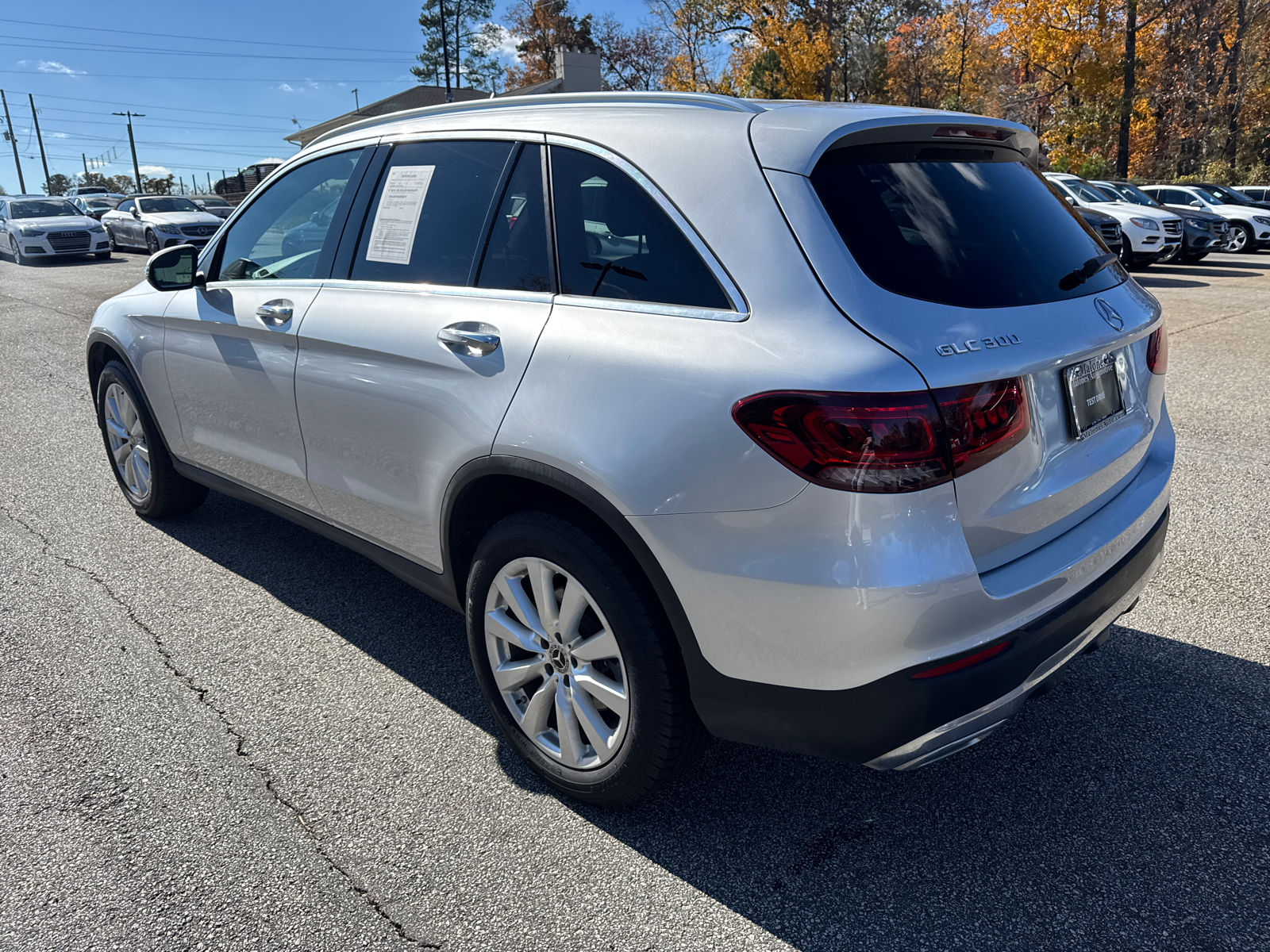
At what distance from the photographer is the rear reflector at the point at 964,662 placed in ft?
6.21

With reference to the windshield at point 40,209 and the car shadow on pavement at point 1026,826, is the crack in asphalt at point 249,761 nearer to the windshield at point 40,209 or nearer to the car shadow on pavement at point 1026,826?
the car shadow on pavement at point 1026,826

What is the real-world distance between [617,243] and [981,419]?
101cm

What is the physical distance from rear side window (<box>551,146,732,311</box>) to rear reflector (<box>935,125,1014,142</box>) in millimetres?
742

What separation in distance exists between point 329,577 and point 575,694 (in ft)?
6.72

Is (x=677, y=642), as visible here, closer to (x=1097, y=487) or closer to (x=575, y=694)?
(x=575, y=694)

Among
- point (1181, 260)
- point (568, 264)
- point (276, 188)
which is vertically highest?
point (276, 188)

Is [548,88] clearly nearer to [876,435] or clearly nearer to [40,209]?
[40,209]

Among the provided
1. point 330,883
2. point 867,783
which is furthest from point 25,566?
point 867,783

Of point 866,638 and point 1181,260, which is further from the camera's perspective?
point 1181,260

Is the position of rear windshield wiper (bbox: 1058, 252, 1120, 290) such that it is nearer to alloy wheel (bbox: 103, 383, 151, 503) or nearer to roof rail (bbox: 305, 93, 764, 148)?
roof rail (bbox: 305, 93, 764, 148)

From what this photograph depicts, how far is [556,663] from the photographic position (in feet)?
8.16

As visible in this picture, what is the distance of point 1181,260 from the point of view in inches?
765

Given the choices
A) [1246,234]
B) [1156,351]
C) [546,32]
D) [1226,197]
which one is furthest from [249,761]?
[546,32]

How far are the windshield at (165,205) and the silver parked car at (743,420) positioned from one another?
24.6m
